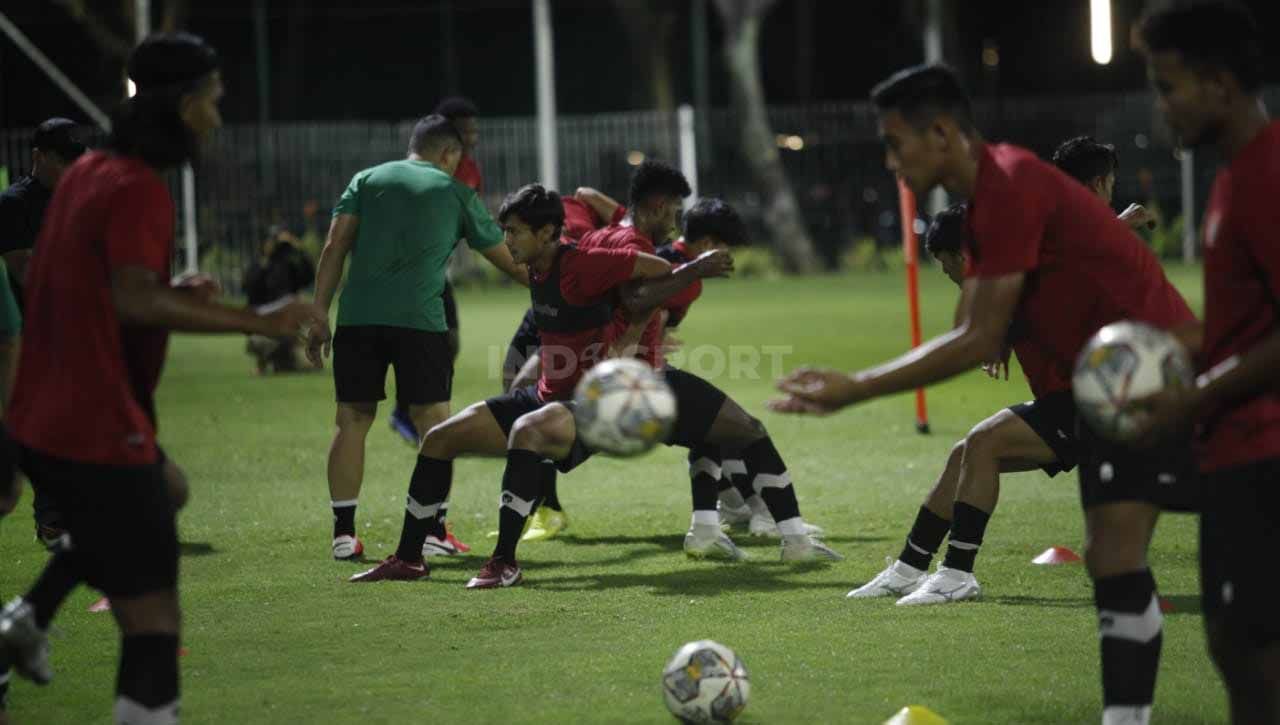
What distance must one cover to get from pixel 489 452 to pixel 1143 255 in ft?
14.7

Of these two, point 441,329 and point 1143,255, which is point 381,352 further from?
point 1143,255

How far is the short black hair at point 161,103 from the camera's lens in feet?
17.4

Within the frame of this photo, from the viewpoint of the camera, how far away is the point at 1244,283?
189 inches

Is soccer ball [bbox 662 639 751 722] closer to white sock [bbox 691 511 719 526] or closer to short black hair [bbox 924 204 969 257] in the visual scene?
short black hair [bbox 924 204 969 257]

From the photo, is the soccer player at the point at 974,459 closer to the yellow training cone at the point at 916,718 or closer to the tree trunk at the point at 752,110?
the yellow training cone at the point at 916,718

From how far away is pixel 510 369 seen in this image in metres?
11.3

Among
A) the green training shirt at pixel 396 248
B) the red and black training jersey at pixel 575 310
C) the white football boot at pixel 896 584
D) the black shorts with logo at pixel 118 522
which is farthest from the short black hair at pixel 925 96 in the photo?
the green training shirt at pixel 396 248

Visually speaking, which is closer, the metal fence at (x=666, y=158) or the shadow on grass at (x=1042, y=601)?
the shadow on grass at (x=1042, y=601)

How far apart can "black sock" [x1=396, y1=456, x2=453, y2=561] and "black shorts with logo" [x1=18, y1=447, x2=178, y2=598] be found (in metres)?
4.16

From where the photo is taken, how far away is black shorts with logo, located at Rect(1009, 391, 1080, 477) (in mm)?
7984

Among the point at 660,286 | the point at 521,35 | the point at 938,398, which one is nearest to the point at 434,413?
the point at 660,286

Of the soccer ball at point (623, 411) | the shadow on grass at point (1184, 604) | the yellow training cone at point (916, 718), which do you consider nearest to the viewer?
the yellow training cone at point (916, 718)

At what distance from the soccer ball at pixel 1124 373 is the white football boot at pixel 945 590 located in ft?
12.1

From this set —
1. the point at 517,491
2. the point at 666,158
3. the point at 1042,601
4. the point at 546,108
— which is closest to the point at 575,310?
the point at 517,491
